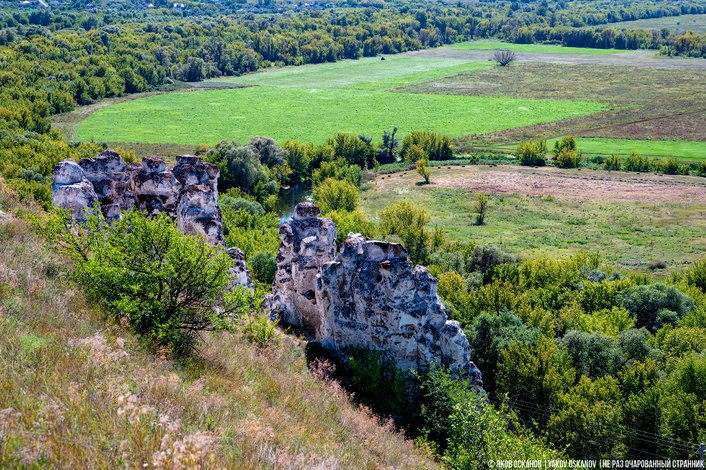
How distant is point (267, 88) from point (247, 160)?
8599cm

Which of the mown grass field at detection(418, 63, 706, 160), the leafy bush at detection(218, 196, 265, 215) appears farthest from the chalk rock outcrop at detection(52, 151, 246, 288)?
the mown grass field at detection(418, 63, 706, 160)

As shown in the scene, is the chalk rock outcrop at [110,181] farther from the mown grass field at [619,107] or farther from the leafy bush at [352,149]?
the mown grass field at [619,107]

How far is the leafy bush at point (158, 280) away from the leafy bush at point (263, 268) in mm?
27930

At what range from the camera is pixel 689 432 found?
103 feet

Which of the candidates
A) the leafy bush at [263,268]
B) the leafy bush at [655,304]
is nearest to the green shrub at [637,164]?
the leafy bush at [655,304]

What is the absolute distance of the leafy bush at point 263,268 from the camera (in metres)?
50.2

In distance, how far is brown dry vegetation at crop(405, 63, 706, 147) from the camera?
134 m

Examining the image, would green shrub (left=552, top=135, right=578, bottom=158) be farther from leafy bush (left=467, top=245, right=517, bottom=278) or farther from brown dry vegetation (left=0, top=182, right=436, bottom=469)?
brown dry vegetation (left=0, top=182, right=436, bottom=469)

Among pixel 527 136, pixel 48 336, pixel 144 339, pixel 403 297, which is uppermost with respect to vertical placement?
pixel 48 336

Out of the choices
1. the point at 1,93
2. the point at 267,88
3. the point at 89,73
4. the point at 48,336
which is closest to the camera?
the point at 48,336

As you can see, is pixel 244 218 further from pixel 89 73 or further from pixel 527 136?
pixel 89 73

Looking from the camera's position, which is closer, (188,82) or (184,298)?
(184,298)

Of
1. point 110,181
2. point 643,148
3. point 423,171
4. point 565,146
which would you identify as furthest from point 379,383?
point 643,148

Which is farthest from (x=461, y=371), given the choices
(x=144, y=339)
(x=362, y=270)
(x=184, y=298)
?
(x=144, y=339)
